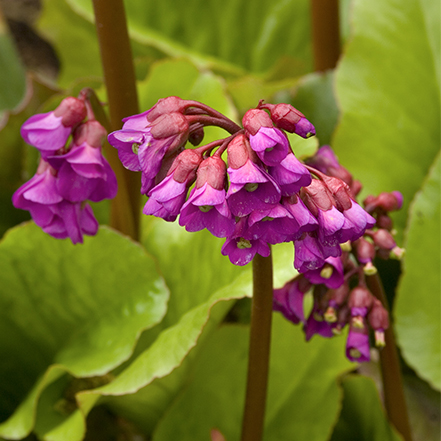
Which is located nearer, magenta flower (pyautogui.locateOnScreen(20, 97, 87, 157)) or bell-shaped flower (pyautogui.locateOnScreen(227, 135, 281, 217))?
bell-shaped flower (pyautogui.locateOnScreen(227, 135, 281, 217))

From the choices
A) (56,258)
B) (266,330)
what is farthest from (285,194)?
(56,258)

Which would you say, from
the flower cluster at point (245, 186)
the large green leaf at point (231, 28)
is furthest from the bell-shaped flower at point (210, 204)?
the large green leaf at point (231, 28)

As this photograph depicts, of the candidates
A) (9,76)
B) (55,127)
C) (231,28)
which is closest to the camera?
(55,127)

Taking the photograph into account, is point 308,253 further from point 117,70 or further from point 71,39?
point 71,39

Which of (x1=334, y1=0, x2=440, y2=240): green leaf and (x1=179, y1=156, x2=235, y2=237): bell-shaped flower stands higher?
(x1=179, y1=156, x2=235, y2=237): bell-shaped flower

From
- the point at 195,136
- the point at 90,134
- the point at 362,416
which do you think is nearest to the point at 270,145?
the point at 195,136

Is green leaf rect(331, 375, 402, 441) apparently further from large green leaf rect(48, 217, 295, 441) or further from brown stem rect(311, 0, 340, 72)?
brown stem rect(311, 0, 340, 72)

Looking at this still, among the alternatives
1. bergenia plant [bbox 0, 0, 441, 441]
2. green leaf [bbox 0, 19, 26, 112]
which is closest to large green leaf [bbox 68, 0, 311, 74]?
bergenia plant [bbox 0, 0, 441, 441]

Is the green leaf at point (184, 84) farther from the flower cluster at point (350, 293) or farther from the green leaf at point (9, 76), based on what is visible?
the green leaf at point (9, 76)
